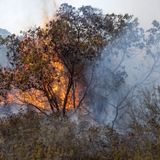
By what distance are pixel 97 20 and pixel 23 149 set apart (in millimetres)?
14064

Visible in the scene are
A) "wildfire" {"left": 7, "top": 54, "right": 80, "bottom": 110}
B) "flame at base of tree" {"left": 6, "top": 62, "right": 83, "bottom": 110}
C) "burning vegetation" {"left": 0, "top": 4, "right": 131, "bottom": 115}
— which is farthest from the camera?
"flame at base of tree" {"left": 6, "top": 62, "right": 83, "bottom": 110}

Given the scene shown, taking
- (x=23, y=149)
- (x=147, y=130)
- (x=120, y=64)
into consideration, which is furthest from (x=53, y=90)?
(x=147, y=130)

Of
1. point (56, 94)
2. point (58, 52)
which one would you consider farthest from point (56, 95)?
point (58, 52)

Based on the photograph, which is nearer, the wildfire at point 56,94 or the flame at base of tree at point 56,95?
the wildfire at point 56,94

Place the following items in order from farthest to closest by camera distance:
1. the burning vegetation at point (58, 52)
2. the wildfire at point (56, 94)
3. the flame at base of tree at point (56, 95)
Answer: the flame at base of tree at point (56, 95)
the wildfire at point (56, 94)
the burning vegetation at point (58, 52)

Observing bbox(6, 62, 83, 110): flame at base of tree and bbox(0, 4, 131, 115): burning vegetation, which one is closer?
bbox(0, 4, 131, 115): burning vegetation

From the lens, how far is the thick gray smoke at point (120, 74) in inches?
1289

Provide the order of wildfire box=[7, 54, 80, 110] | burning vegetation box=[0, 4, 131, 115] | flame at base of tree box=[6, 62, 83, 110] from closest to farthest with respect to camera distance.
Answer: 1. burning vegetation box=[0, 4, 131, 115]
2. wildfire box=[7, 54, 80, 110]
3. flame at base of tree box=[6, 62, 83, 110]

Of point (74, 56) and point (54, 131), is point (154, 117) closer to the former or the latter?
point (54, 131)

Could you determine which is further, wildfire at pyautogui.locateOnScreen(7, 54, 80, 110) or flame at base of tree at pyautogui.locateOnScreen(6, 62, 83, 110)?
flame at base of tree at pyautogui.locateOnScreen(6, 62, 83, 110)

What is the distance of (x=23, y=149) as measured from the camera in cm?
1891

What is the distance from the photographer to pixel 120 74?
33094mm

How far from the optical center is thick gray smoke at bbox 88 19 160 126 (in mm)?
32750

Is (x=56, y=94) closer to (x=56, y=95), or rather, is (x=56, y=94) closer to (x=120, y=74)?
(x=56, y=95)
